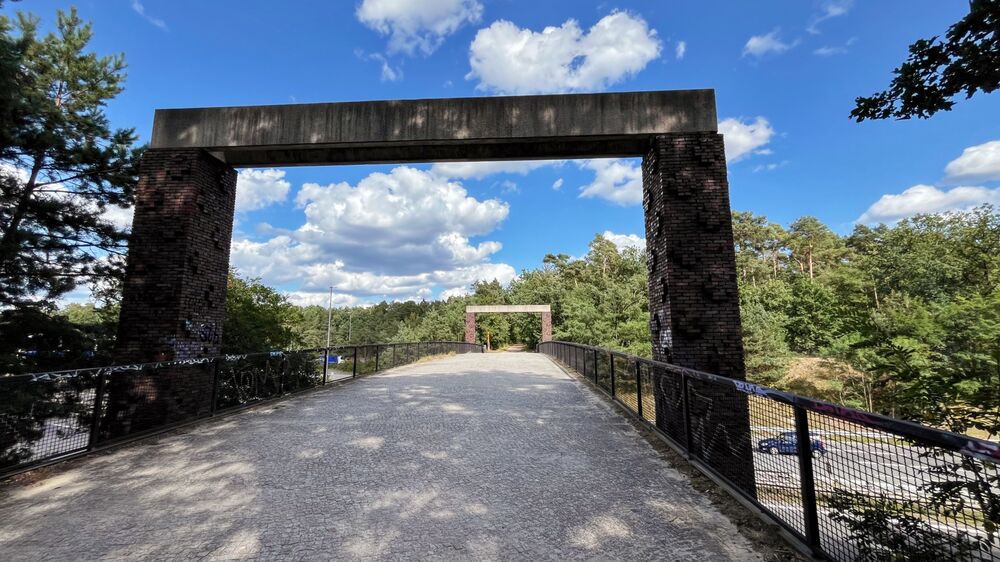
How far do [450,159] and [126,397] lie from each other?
5.84m

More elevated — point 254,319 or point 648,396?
point 254,319

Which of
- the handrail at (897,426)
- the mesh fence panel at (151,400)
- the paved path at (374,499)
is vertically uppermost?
the handrail at (897,426)

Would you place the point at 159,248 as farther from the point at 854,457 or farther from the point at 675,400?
the point at 854,457

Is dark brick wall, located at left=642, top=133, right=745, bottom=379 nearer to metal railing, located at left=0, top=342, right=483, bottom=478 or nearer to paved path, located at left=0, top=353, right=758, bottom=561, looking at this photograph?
paved path, located at left=0, top=353, right=758, bottom=561

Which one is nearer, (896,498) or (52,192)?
(896,498)

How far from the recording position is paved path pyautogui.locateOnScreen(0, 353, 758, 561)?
8.64ft

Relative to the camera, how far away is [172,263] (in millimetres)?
6477

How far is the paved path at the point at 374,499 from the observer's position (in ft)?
8.64

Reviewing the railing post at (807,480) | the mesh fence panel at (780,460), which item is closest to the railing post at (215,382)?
the mesh fence panel at (780,460)

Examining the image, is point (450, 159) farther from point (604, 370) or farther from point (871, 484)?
point (871, 484)

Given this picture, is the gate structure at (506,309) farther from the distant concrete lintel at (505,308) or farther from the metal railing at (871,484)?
the metal railing at (871,484)

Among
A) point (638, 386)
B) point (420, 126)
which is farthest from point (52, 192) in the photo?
point (638, 386)

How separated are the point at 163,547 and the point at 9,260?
574 centimetres

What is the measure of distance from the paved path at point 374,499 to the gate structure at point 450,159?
6.36 feet
